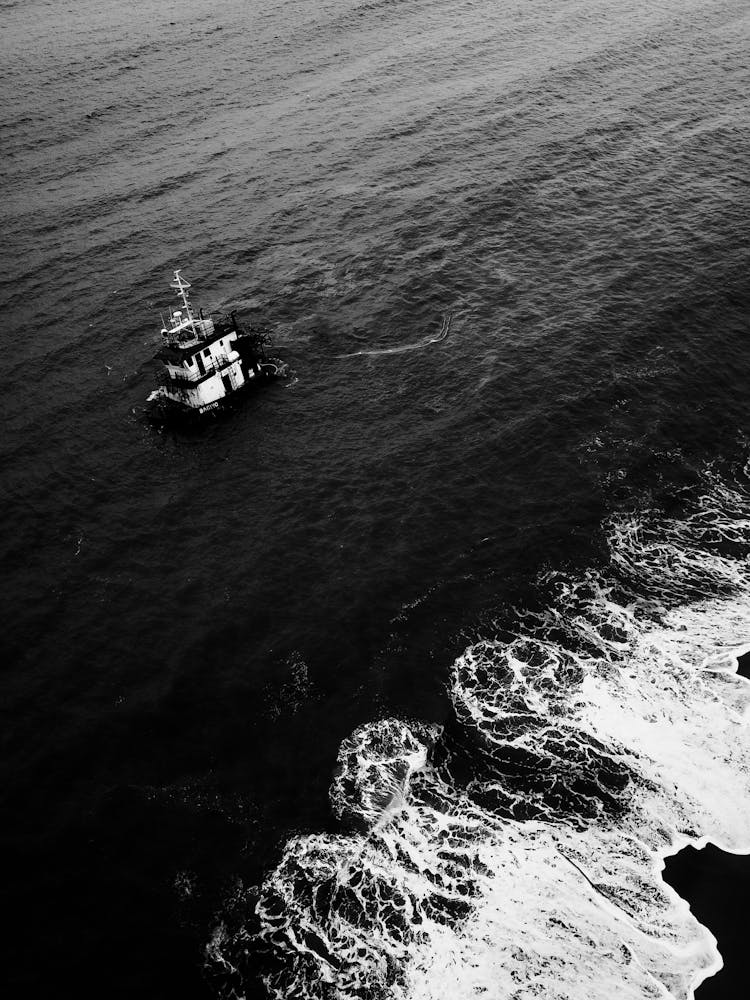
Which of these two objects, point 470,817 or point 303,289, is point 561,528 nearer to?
point 470,817

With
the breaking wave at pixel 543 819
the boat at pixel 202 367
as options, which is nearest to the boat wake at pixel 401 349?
the boat at pixel 202 367

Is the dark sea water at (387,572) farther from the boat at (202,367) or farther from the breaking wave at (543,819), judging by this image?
the boat at (202,367)

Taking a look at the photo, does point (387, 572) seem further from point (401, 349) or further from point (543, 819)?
point (401, 349)

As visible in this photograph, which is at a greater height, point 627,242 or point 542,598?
point 627,242

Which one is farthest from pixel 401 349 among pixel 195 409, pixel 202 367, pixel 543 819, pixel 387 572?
pixel 543 819

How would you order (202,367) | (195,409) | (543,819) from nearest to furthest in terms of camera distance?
(543,819) < (195,409) < (202,367)

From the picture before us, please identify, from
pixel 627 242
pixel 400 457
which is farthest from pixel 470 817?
pixel 627 242
